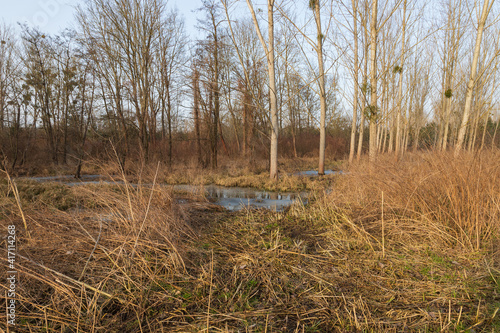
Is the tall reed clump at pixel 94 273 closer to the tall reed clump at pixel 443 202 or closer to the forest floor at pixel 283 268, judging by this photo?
the forest floor at pixel 283 268

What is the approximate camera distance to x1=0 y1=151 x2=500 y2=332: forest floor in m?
2.14

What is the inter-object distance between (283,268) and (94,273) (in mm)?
1927

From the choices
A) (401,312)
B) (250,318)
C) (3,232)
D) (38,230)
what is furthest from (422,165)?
(3,232)

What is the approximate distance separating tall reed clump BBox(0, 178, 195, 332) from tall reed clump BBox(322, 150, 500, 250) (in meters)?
2.49

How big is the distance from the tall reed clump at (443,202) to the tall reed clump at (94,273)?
2493 mm

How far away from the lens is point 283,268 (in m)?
3.01

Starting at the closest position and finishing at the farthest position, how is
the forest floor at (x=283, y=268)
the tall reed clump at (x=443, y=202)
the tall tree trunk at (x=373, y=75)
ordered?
the forest floor at (x=283, y=268), the tall reed clump at (x=443, y=202), the tall tree trunk at (x=373, y=75)

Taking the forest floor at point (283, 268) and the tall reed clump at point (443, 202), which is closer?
the forest floor at point (283, 268)

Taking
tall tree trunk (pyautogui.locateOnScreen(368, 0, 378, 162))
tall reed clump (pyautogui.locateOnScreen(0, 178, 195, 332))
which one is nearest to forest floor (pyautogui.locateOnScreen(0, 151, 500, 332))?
tall reed clump (pyautogui.locateOnScreen(0, 178, 195, 332))

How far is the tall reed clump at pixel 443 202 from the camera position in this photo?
3.29 metres

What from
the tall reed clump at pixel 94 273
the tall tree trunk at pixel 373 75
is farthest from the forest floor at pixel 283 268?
the tall tree trunk at pixel 373 75

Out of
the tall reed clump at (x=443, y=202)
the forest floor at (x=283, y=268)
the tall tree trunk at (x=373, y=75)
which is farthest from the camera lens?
the tall tree trunk at (x=373, y=75)

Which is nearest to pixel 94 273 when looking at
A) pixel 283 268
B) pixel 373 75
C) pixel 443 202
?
pixel 283 268

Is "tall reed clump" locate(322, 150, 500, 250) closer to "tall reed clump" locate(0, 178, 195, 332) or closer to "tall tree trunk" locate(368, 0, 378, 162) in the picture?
"tall reed clump" locate(0, 178, 195, 332)
